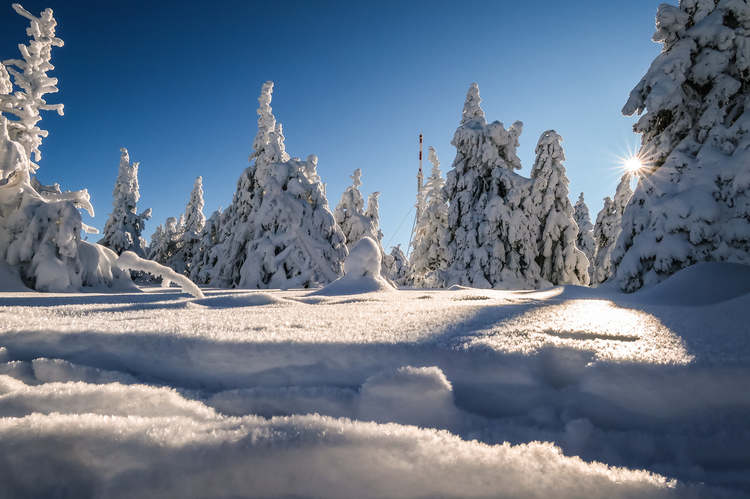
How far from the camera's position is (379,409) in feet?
3.51

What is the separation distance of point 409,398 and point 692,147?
26.9ft

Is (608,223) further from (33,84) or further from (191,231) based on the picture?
(191,231)

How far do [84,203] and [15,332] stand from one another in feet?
20.9

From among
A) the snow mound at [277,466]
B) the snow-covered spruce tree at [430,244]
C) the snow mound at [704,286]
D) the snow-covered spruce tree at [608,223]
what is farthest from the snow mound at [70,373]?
the snow-covered spruce tree at [608,223]

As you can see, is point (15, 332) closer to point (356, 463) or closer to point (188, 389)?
point (188, 389)

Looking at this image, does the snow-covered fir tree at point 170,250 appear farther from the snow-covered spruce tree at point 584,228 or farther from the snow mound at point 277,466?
the snow-covered spruce tree at point 584,228

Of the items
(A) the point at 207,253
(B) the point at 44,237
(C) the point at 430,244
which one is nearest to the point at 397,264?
(C) the point at 430,244

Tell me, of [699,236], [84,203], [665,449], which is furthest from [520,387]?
[84,203]

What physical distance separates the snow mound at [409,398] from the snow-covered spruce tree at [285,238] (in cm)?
1148

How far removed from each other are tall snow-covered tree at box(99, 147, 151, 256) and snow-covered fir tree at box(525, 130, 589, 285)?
26627 mm

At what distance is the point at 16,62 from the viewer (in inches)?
315

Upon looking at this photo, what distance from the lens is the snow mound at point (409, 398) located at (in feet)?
3.44

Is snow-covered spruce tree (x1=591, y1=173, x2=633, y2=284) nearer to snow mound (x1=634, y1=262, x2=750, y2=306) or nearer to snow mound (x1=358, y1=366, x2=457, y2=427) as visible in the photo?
snow mound (x1=634, y1=262, x2=750, y2=306)

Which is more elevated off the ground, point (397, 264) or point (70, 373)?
point (397, 264)
